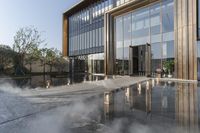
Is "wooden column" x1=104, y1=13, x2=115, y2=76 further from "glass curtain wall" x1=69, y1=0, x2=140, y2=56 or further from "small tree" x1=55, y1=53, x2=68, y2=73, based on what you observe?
"small tree" x1=55, y1=53, x2=68, y2=73

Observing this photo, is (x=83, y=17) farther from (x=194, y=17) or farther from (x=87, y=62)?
(x=194, y=17)

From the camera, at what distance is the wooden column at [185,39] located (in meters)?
21.5

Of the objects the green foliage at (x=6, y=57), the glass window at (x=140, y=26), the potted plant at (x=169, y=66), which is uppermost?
the glass window at (x=140, y=26)

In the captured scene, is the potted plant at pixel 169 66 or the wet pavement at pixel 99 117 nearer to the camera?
the wet pavement at pixel 99 117

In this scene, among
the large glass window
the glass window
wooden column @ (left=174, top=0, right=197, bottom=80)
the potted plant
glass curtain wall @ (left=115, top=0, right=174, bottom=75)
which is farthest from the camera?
the large glass window

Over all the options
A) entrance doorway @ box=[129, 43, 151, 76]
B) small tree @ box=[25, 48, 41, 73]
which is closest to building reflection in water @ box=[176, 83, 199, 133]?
entrance doorway @ box=[129, 43, 151, 76]

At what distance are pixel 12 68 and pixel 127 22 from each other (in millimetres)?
26076

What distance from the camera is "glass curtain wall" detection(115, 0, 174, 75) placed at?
25.1m

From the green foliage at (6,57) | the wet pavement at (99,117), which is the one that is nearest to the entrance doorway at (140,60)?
the wet pavement at (99,117)

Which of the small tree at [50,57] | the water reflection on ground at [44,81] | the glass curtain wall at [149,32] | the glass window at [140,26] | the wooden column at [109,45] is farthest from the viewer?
the small tree at [50,57]

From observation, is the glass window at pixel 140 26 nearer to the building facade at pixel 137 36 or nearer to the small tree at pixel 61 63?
the building facade at pixel 137 36

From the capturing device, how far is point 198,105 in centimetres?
958

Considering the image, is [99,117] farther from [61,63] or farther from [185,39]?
[61,63]

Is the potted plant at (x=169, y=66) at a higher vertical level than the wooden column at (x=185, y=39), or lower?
lower
